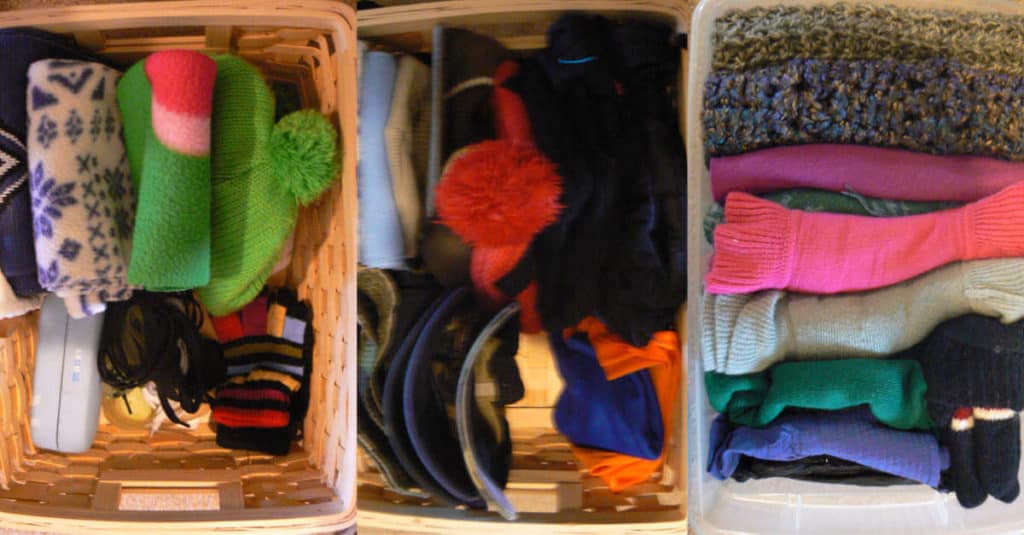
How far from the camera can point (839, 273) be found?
65 centimetres

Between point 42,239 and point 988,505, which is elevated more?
point 42,239

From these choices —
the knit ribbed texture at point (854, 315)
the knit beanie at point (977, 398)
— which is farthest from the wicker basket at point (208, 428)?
the knit beanie at point (977, 398)

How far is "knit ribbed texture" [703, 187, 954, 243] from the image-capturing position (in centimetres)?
66

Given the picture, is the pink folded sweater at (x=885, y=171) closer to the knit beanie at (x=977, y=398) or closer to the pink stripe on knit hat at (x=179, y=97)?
the knit beanie at (x=977, y=398)

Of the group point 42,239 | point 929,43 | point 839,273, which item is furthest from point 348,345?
point 929,43

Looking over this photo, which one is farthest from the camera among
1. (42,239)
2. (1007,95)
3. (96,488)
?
(96,488)

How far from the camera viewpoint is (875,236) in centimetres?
64

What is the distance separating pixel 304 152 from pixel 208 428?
0.47m

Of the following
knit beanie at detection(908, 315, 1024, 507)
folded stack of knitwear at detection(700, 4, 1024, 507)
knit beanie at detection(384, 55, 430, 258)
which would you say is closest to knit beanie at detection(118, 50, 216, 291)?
knit beanie at detection(384, 55, 430, 258)

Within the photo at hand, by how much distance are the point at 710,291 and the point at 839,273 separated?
120mm

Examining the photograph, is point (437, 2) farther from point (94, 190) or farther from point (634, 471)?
point (634, 471)

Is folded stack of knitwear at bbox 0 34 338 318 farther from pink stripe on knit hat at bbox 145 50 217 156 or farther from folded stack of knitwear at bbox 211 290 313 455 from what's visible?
folded stack of knitwear at bbox 211 290 313 455

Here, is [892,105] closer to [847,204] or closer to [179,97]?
[847,204]

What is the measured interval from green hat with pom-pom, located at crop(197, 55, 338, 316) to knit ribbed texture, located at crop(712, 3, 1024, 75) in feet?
1.62
